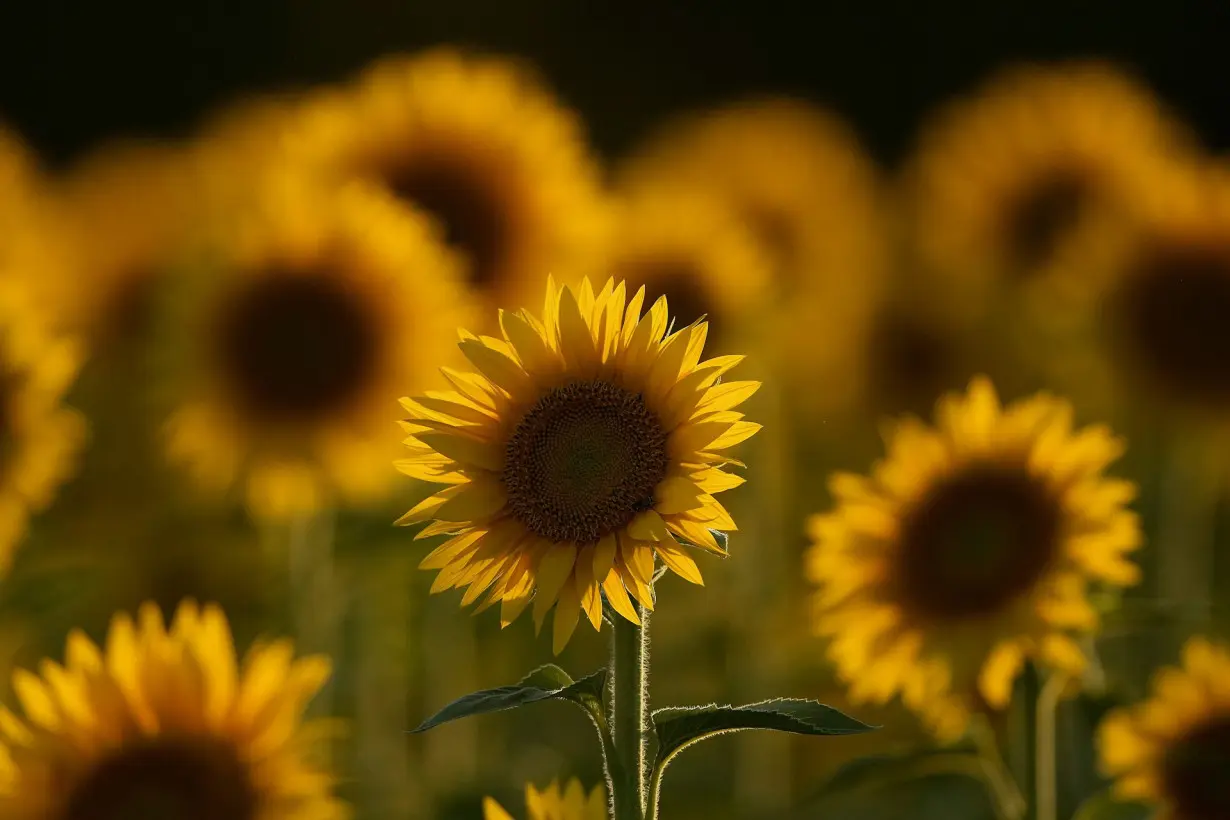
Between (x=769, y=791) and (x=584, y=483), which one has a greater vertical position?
(x=769, y=791)

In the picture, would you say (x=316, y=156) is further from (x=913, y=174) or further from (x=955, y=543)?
Answer: (x=913, y=174)

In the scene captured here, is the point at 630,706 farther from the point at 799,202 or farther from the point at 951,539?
the point at 799,202

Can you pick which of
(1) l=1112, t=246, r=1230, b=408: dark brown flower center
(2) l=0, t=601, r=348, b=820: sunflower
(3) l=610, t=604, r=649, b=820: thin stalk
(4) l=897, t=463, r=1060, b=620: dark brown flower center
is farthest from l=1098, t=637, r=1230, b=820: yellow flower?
(1) l=1112, t=246, r=1230, b=408: dark brown flower center

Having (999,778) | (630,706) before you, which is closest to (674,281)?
(999,778)

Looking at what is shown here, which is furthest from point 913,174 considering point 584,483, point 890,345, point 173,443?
point 584,483

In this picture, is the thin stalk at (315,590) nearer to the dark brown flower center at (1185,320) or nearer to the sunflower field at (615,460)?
the sunflower field at (615,460)
